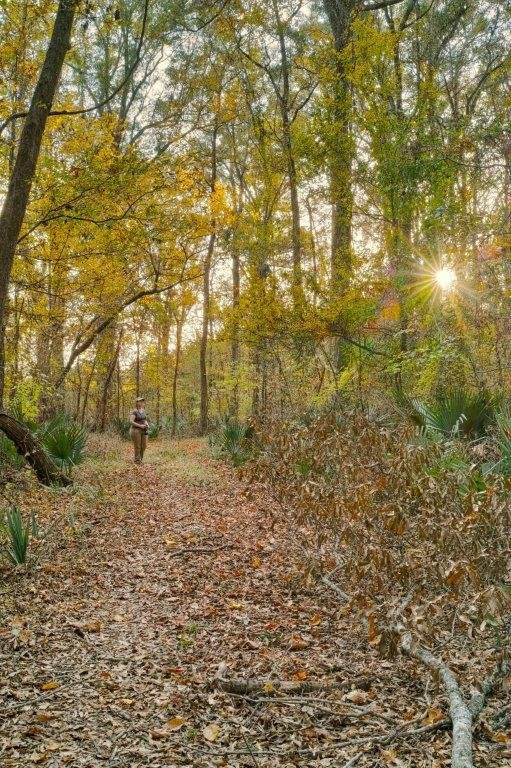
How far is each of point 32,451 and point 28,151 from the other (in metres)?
4.76

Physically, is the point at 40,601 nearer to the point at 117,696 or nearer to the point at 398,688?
the point at 117,696

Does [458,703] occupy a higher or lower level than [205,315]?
lower

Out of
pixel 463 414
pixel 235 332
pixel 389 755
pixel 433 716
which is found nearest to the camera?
pixel 389 755

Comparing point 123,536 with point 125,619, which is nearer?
point 125,619

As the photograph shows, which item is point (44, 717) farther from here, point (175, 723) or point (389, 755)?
point (389, 755)

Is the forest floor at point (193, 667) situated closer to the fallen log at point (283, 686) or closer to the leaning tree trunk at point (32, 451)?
the fallen log at point (283, 686)

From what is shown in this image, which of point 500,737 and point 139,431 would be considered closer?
point 500,737

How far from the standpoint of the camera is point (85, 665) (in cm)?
427

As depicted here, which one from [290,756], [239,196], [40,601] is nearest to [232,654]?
[290,756]

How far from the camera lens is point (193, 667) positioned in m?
4.25

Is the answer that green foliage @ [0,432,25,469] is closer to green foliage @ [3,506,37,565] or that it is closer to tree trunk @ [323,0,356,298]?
green foliage @ [3,506,37,565]

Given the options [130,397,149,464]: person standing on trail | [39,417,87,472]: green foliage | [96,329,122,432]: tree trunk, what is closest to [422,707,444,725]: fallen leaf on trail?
[39,417,87,472]: green foliage

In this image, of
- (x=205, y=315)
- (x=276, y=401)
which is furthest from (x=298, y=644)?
(x=205, y=315)

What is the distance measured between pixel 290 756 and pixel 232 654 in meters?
1.32
